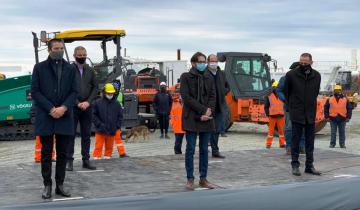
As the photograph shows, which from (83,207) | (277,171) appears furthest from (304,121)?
(83,207)

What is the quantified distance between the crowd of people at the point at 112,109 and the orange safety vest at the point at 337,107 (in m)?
1.92

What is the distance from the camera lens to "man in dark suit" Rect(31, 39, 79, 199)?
6402mm

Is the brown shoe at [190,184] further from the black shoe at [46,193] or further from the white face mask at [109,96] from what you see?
the white face mask at [109,96]

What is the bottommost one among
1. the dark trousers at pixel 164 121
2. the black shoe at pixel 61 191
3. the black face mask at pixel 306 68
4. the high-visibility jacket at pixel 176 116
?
the black shoe at pixel 61 191

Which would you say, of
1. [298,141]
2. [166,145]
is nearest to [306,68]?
[298,141]

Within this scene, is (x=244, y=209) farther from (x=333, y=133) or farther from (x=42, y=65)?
(x=333, y=133)

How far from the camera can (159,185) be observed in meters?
7.39

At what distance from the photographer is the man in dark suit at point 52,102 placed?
6.40 m

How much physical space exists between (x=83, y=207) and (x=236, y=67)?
46.2ft

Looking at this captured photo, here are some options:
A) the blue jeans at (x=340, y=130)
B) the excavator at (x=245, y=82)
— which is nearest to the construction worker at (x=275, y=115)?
the blue jeans at (x=340, y=130)

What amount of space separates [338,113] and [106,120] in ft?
19.7

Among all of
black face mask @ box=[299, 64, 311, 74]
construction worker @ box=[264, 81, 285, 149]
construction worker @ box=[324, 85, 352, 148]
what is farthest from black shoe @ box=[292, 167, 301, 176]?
construction worker @ box=[324, 85, 352, 148]

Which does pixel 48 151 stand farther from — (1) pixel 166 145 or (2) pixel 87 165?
(1) pixel 166 145

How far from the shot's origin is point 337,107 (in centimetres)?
1351
